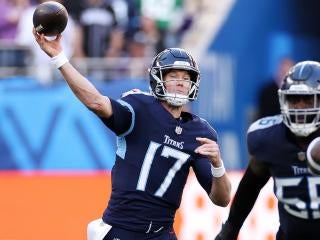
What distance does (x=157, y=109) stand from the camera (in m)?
6.15

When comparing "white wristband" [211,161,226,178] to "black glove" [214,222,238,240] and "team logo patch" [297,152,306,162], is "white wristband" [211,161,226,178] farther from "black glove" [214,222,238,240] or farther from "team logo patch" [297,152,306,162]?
"team logo patch" [297,152,306,162]

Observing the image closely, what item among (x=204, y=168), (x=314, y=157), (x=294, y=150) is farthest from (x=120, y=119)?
(x=314, y=157)

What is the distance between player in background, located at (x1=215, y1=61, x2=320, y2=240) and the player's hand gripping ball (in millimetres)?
204

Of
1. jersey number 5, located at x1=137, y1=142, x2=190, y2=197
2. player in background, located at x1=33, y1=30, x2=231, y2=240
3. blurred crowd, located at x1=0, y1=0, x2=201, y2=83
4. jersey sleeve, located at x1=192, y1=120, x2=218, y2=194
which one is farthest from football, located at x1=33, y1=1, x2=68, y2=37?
blurred crowd, located at x1=0, y1=0, x2=201, y2=83

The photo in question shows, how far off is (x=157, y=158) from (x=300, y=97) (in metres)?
1.05

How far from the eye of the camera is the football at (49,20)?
5734 millimetres

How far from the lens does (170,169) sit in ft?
19.9

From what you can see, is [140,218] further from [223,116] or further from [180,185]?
[223,116]

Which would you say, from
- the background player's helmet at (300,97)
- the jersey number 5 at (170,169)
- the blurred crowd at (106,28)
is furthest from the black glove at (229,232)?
the blurred crowd at (106,28)

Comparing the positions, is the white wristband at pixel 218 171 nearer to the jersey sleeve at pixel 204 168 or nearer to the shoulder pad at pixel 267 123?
the jersey sleeve at pixel 204 168

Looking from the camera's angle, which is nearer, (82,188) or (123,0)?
(82,188)

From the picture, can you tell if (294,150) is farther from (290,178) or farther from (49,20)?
(49,20)

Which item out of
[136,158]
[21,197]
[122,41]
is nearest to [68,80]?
[136,158]

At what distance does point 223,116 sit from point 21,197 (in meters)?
7.25
